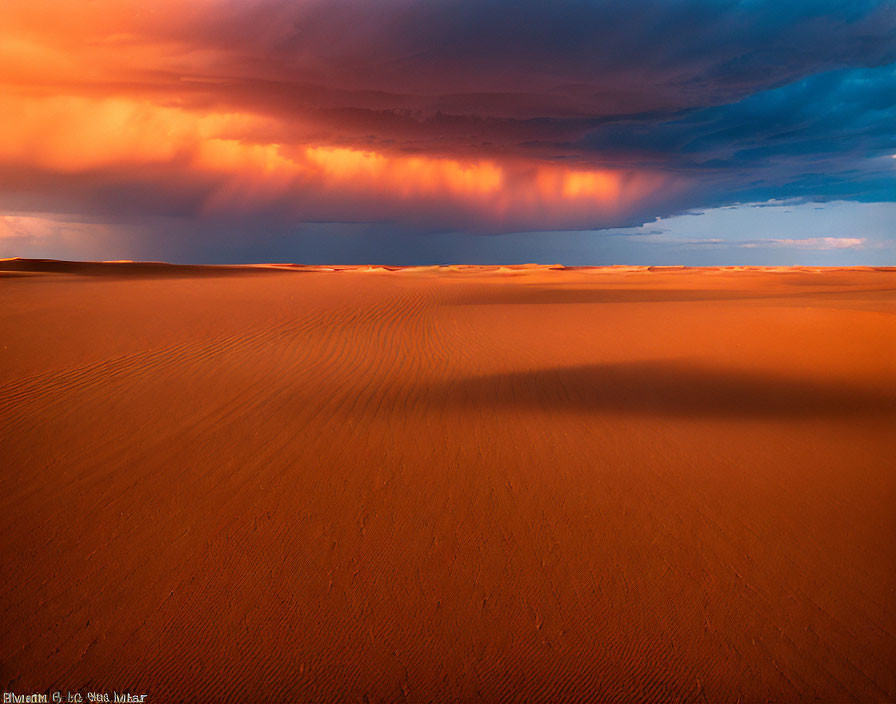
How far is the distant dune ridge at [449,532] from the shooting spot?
303 centimetres

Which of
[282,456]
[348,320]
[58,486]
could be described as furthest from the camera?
[348,320]

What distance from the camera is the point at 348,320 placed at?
648 inches

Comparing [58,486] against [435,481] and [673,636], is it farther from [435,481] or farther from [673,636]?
[673,636]

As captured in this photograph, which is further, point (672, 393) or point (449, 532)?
point (672, 393)

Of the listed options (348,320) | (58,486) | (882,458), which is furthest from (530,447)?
(348,320)

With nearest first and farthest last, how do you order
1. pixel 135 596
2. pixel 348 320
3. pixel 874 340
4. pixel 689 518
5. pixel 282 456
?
pixel 135 596 < pixel 689 518 < pixel 282 456 < pixel 874 340 < pixel 348 320

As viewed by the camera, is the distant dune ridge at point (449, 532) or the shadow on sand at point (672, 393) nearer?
the distant dune ridge at point (449, 532)

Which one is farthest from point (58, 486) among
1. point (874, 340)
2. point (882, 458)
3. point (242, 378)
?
point (874, 340)

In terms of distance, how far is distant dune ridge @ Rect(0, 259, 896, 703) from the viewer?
119 inches

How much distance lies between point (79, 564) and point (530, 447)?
4.12 metres

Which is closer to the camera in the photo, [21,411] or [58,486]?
[58,486]

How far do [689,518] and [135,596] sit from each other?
405 centimetres

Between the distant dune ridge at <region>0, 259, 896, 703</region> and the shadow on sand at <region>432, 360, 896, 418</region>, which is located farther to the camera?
the shadow on sand at <region>432, 360, 896, 418</region>

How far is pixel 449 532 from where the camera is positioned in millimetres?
4309
